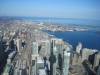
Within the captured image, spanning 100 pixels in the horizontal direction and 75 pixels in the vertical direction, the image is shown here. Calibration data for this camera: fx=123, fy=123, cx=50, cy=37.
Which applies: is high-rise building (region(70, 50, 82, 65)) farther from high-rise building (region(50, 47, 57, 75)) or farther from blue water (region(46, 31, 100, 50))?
blue water (region(46, 31, 100, 50))

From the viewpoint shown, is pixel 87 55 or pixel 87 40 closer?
pixel 87 55

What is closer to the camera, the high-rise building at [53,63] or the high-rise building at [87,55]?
the high-rise building at [53,63]

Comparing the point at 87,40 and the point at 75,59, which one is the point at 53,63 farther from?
the point at 87,40

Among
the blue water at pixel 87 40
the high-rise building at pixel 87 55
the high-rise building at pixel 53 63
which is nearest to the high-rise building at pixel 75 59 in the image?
the high-rise building at pixel 87 55

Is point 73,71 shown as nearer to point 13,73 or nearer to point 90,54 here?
point 90,54

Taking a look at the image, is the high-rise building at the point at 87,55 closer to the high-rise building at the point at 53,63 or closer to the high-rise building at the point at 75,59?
the high-rise building at the point at 75,59

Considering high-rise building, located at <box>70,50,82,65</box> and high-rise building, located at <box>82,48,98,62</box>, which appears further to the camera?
high-rise building, located at <box>82,48,98,62</box>

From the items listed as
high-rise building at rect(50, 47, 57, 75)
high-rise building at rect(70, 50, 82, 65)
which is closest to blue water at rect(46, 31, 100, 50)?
high-rise building at rect(70, 50, 82, 65)

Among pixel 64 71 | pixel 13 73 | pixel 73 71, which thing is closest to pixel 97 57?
pixel 73 71

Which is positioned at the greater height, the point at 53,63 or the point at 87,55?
the point at 53,63

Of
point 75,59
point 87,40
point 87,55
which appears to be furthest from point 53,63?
point 87,40

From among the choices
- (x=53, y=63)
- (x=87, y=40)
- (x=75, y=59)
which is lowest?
(x=75, y=59)
